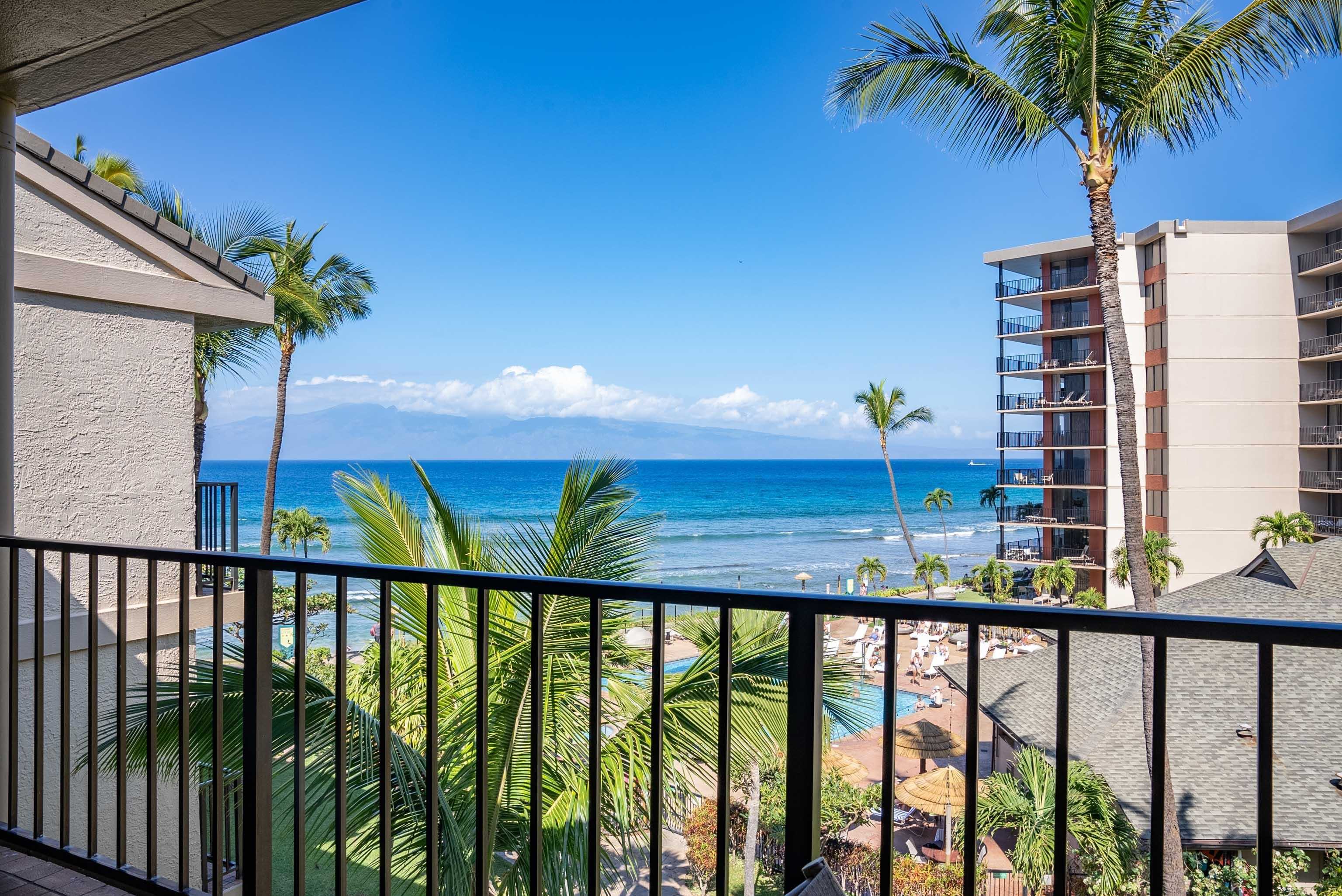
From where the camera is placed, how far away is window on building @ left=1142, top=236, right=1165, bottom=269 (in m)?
23.5

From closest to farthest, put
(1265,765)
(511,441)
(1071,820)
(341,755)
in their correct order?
1. (1265,765)
2. (341,755)
3. (1071,820)
4. (511,441)

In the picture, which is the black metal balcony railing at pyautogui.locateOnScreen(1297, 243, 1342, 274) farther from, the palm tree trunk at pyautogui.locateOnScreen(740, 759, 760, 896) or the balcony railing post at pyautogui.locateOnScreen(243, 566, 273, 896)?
the balcony railing post at pyautogui.locateOnScreen(243, 566, 273, 896)

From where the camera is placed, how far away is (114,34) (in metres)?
1.90

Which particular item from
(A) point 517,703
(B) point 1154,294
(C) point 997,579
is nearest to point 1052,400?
(B) point 1154,294

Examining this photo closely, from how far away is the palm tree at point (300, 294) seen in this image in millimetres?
13641

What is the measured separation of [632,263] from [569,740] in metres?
49.8

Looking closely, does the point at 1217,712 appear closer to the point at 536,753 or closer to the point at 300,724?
the point at 536,753

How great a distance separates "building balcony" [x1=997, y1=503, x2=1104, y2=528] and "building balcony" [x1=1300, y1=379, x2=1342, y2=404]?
6.49m

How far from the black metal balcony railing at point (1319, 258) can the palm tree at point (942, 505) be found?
1426 cm

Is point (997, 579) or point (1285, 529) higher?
point (1285, 529)

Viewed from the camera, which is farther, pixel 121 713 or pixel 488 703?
pixel 121 713

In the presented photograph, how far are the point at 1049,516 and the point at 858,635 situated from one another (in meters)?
9.04

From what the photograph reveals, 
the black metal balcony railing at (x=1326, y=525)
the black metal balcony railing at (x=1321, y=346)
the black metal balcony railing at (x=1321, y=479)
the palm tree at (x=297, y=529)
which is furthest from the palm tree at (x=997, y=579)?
the palm tree at (x=297, y=529)

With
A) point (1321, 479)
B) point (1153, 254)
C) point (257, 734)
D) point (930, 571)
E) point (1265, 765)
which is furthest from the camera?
point (930, 571)
